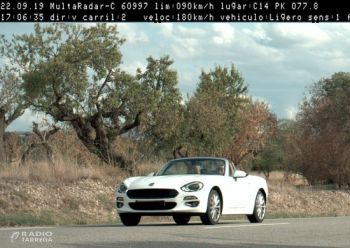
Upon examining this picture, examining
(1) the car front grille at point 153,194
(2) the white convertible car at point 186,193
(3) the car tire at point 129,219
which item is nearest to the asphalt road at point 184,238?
(2) the white convertible car at point 186,193

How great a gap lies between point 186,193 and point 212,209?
32.0 inches

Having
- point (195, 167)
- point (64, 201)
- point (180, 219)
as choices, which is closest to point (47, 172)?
point (64, 201)

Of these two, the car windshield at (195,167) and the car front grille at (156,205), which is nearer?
the car front grille at (156,205)

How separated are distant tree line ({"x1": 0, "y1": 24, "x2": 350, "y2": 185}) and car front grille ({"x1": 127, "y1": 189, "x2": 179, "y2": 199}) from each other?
12011mm

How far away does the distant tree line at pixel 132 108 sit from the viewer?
33.5 metres

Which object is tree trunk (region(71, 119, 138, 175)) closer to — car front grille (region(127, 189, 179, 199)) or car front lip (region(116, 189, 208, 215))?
car front grille (region(127, 189, 179, 199))

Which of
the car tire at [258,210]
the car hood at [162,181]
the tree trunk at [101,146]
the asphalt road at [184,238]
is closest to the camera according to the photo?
the asphalt road at [184,238]

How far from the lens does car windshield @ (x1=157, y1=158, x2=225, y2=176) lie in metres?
17.0

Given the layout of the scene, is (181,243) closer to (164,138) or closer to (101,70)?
(101,70)

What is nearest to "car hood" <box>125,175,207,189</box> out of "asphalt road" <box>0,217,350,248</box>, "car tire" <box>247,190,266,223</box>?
"asphalt road" <box>0,217,350,248</box>

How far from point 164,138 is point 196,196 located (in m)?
25.1

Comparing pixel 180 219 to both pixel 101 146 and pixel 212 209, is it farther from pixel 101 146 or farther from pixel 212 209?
pixel 101 146

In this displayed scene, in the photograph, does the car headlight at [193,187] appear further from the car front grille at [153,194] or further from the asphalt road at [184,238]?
the asphalt road at [184,238]

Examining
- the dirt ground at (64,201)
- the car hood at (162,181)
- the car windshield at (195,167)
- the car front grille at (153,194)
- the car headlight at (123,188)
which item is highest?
the car windshield at (195,167)
